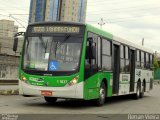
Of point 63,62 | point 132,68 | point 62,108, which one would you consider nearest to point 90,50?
point 63,62

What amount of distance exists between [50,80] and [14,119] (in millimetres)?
3752

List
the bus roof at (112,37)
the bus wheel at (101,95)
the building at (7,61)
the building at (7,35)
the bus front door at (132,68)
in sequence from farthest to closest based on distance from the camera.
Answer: the building at (7,35) < the building at (7,61) < the bus front door at (132,68) < the bus wheel at (101,95) < the bus roof at (112,37)

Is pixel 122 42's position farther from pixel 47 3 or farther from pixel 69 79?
pixel 47 3

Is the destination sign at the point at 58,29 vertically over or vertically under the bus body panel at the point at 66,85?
over

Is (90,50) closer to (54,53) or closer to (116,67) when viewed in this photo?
(54,53)

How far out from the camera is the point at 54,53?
1417 cm

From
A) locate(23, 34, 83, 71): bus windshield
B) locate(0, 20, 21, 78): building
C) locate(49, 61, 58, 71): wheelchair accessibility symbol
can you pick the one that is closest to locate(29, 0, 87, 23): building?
locate(0, 20, 21, 78): building

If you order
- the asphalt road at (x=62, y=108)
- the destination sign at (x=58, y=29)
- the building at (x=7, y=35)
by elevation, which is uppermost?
the building at (x=7, y=35)

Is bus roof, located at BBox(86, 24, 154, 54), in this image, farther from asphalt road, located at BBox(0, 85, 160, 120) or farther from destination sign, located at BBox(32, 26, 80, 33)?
asphalt road, located at BBox(0, 85, 160, 120)

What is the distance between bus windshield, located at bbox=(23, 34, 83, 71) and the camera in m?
14.0

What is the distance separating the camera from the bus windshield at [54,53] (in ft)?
46.1

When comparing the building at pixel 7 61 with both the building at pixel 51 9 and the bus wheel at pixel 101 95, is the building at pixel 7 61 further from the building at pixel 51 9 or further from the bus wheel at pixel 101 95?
the bus wheel at pixel 101 95

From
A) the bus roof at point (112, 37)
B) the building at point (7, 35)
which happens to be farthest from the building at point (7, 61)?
the bus roof at point (112, 37)

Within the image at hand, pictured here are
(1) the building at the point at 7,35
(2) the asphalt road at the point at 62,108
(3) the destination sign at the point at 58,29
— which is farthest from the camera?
(1) the building at the point at 7,35
